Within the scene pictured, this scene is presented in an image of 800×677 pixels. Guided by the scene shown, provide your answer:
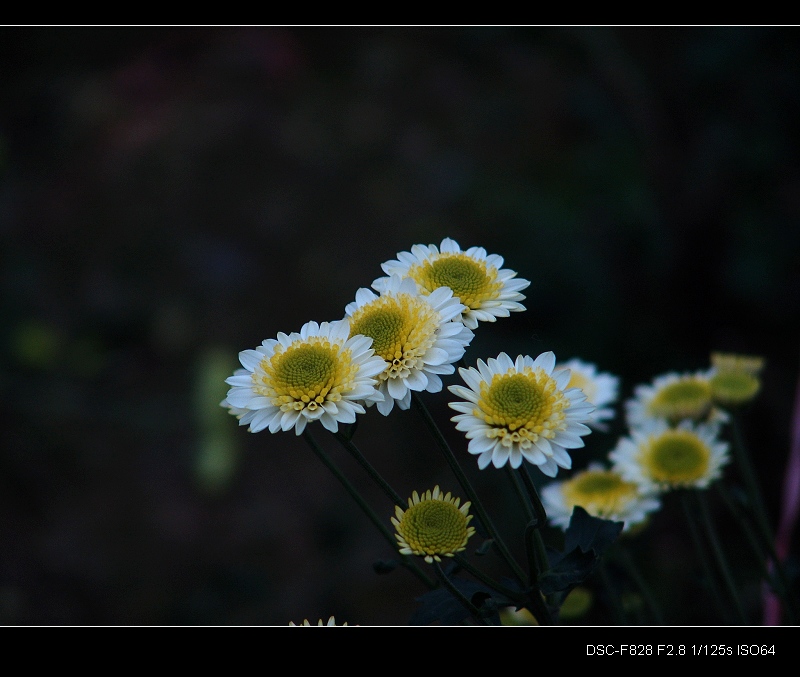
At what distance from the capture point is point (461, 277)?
649mm

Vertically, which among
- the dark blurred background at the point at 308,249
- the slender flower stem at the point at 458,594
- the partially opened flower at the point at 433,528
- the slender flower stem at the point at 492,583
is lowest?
the slender flower stem at the point at 458,594

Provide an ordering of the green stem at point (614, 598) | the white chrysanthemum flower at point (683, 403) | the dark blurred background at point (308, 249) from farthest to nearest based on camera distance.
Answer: the dark blurred background at point (308, 249)
the white chrysanthemum flower at point (683, 403)
the green stem at point (614, 598)

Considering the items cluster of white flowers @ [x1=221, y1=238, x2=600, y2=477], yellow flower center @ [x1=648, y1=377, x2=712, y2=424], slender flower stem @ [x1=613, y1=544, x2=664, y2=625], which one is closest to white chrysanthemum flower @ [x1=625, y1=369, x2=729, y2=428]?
yellow flower center @ [x1=648, y1=377, x2=712, y2=424]

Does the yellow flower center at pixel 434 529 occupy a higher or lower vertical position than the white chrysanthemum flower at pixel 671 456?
lower

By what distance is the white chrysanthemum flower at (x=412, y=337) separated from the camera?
584 mm

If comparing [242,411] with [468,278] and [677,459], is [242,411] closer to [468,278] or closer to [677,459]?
[468,278]

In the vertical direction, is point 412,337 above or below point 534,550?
above

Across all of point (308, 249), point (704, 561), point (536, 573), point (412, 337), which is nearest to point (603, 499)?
point (704, 561)

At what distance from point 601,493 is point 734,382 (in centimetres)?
19

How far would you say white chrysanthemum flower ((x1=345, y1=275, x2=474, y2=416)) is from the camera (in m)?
0.58

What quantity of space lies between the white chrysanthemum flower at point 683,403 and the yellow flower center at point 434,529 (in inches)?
13.8

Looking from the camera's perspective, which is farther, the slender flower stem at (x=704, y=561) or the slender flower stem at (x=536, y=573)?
the slender flower stem at (x=704, y=561)

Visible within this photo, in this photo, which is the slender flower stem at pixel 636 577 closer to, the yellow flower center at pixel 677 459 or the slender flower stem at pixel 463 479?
the yellow flower center at pixel 677 459

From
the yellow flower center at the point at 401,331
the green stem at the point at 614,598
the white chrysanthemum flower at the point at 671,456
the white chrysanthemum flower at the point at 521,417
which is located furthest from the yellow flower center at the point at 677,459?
the yellow flower center at the point at 401,331
